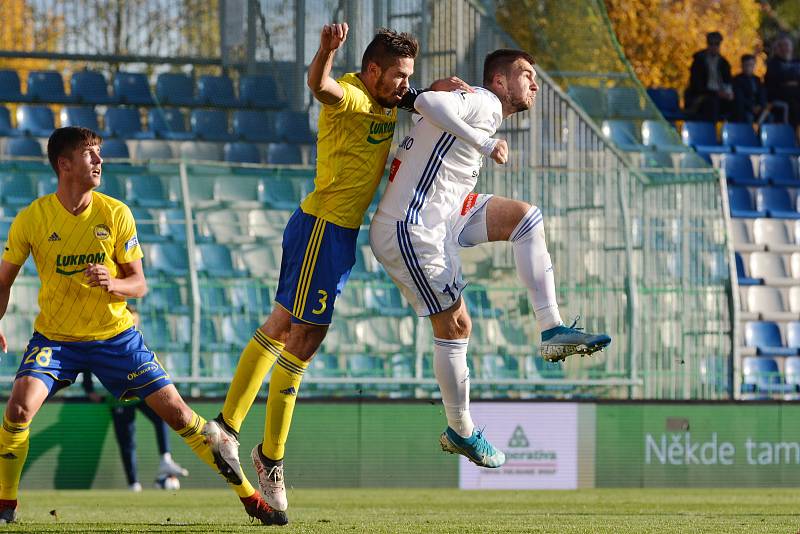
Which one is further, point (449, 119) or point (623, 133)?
point (623, 133)

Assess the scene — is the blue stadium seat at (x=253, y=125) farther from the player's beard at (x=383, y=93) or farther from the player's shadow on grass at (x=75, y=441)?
the player's beard at (x=383, y=93)

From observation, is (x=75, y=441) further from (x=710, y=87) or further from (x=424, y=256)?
(x=710, y=87)

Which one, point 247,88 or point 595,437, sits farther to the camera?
point 247,88

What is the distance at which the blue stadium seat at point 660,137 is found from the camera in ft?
48.5

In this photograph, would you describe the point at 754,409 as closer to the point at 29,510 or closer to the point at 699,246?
the point at 699,246

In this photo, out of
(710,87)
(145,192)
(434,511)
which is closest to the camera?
(434,511)

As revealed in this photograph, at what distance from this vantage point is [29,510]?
1002cm

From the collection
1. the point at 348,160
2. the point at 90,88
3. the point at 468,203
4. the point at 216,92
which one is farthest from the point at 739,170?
the point at 348,160

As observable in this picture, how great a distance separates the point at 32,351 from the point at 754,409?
8.55 m

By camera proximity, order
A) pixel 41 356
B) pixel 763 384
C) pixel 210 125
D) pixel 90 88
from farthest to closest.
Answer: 1. pixel 90 88
2. pixel 210 125
3. pixel 763 384
4. pixel 41 356

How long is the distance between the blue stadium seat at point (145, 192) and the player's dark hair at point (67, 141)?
6.32m

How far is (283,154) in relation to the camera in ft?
53.1

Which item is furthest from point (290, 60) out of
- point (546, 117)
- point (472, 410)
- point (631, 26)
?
point (631, 26)

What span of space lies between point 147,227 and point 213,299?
110cm
